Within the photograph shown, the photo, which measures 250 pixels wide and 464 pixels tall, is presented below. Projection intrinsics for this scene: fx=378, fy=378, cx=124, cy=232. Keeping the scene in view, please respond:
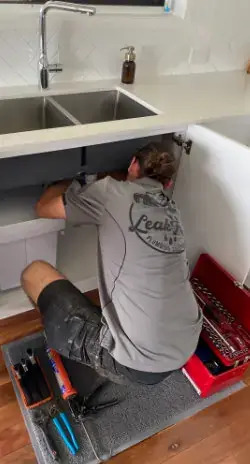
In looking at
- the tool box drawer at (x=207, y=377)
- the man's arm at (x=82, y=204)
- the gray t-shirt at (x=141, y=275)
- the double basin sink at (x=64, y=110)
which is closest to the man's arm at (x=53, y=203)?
the man's arm at (x=82, y=204)

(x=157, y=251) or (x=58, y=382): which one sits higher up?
(x=157, y=251)

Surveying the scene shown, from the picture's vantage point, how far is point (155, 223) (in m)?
1.11

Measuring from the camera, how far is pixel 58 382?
4.67ft

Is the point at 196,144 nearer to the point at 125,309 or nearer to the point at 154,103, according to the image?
the point at 154,103

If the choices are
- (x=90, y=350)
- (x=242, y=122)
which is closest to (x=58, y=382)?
(x=90, y=350)

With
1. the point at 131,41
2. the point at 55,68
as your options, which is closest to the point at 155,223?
the point at 55,68

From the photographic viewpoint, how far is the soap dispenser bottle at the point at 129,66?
1803 mm

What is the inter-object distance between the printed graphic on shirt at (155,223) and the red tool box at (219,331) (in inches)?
20.6

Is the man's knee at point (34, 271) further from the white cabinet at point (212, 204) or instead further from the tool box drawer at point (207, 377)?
the tool box drawer at point (207, 377)

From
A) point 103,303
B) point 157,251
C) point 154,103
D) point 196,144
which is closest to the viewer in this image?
point 157,251

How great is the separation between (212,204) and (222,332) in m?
0.52

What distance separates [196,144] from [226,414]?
106 centimetres

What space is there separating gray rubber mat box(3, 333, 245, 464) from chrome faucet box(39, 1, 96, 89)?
1117mm

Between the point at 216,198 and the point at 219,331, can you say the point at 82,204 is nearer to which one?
the point at 216,198
